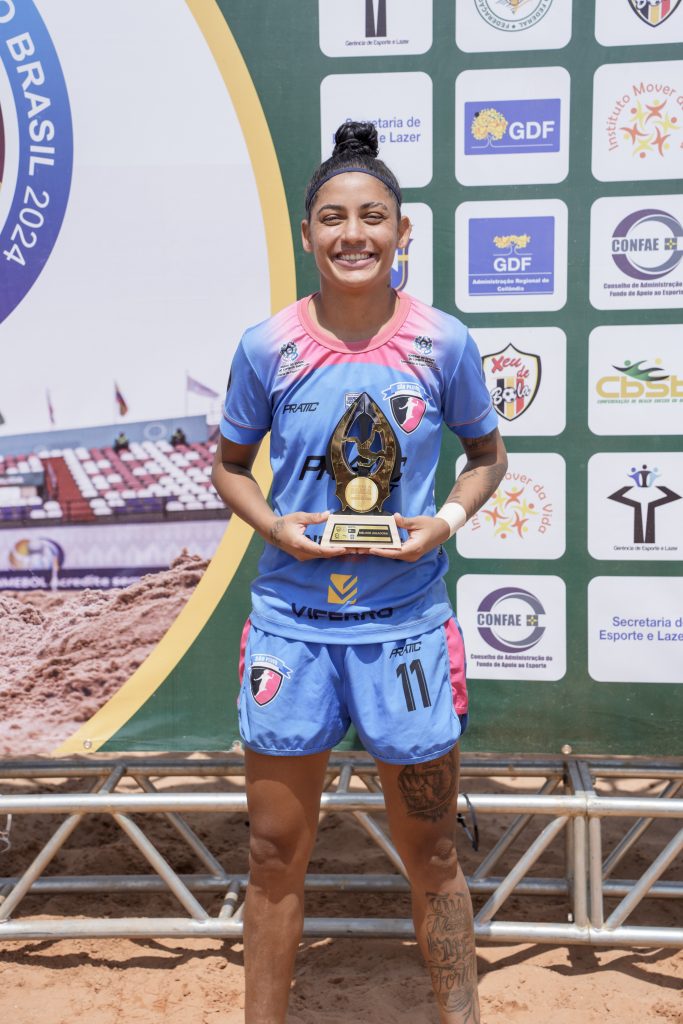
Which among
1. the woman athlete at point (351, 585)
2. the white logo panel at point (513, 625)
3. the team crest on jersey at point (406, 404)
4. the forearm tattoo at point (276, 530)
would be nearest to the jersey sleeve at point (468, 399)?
the woman athlete at point (351, 585)

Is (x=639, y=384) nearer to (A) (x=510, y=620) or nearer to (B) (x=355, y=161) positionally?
(A) (x=510, y=620)

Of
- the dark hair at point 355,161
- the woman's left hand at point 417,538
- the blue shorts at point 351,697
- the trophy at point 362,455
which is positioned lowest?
the blue shorts at point 351,697

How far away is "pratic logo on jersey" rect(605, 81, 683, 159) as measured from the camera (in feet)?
9.27

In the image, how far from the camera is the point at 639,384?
295 cm

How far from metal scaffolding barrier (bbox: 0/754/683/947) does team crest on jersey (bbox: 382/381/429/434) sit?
3.89ft

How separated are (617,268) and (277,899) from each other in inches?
78.6

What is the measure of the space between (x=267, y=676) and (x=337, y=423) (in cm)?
54

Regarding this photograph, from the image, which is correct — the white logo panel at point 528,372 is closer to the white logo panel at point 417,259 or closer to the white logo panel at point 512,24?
the white logo panel at point 417,259

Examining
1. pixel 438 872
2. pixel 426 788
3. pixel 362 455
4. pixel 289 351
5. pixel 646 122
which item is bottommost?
pixel 438 872

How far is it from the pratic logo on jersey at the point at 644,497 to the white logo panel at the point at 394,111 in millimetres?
1099

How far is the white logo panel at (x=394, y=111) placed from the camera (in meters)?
2.90

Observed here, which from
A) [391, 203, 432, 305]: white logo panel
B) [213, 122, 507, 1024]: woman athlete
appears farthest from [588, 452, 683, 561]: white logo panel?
[213, 122, 507, 1024]: woman athlete

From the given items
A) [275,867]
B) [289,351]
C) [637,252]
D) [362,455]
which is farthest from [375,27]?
[275,867]

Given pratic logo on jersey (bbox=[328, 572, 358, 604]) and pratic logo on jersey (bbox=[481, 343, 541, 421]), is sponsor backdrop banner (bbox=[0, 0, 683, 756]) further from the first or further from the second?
pratic logo on jersey (bbox=[328, 572, 358, 604])
